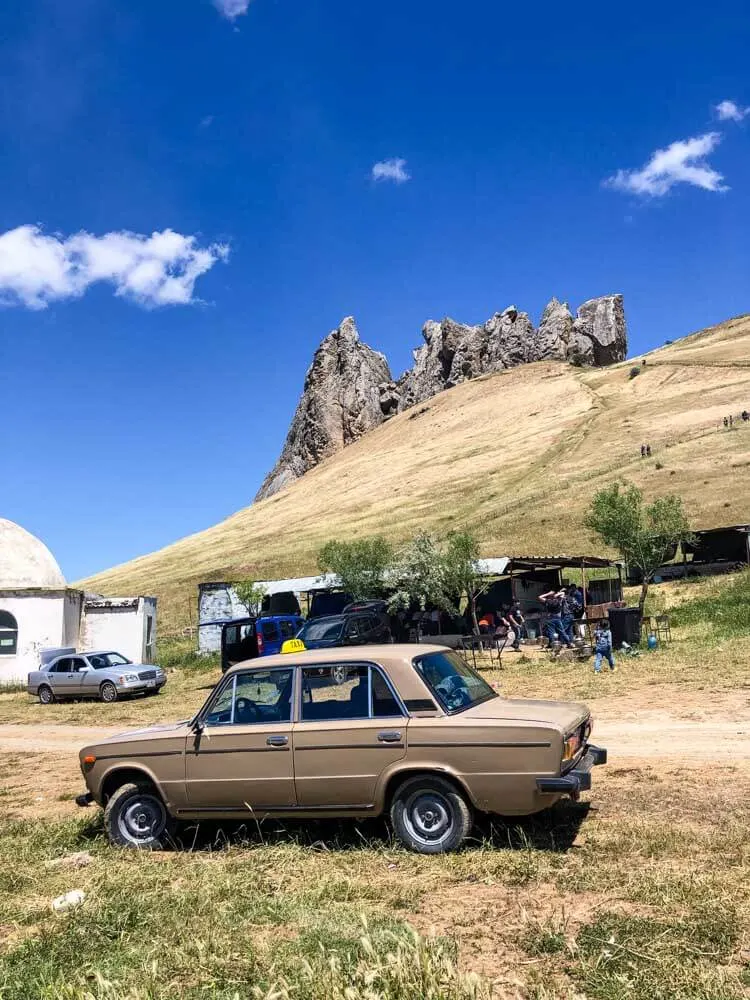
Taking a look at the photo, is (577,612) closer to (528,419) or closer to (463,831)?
→ (463,831)

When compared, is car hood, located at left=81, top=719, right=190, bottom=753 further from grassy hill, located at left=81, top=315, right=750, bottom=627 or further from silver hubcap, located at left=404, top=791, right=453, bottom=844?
grassy hill, located at left=81, top=315, right=750, bottom=627

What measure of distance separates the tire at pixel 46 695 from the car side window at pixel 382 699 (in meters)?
18.5

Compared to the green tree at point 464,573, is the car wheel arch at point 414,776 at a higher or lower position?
lower

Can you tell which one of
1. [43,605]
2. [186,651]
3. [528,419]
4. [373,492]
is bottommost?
[186,651]

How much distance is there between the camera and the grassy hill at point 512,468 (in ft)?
168

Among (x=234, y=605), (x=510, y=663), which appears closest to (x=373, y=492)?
(x=234, y=605)

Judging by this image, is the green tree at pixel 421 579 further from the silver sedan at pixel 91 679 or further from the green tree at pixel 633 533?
the silver sedan at pixel 91 679

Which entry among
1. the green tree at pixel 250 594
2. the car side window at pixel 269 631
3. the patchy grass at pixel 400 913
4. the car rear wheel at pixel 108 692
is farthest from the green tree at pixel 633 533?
the patchy grass at pixel 400 913

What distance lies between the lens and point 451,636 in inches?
1048

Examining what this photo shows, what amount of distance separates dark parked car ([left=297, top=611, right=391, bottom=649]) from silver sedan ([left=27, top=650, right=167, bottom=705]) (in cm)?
491

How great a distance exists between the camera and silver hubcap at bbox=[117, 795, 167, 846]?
712cm

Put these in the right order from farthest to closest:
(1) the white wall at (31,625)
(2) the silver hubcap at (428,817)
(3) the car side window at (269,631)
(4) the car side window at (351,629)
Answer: (1) the white wall at (31,625) → (3) the car side window at (269,631) → (4) the car side window at (351,629) → (2) the silver hubcap at (428,817)

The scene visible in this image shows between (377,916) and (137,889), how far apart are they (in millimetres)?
1994

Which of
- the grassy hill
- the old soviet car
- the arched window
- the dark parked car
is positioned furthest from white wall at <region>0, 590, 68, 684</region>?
the old soviet car
